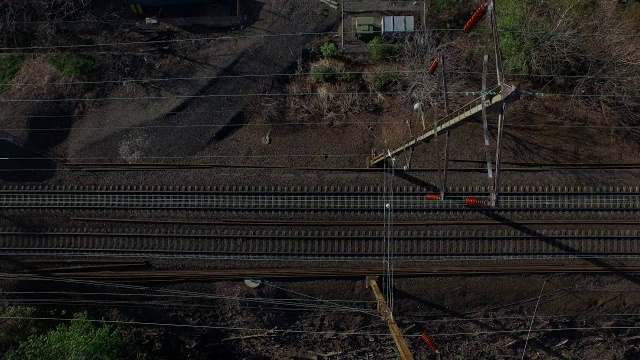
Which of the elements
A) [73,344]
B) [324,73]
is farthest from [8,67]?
[324,73]

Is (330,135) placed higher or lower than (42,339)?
higher

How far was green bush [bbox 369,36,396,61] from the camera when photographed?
808 inches

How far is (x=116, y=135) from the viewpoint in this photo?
2033 cm

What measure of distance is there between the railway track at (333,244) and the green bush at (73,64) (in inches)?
236

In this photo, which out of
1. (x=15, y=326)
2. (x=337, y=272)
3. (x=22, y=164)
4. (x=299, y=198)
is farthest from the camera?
(x=22, y=164)

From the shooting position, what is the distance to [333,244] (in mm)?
19641

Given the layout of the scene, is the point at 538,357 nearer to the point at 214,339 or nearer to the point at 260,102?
the point at 214,339

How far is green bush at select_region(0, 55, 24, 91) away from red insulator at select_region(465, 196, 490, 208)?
17.6 m

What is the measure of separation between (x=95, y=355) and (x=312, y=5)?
14.9 metres

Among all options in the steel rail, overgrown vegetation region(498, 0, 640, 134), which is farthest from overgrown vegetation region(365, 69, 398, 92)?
the steel rail

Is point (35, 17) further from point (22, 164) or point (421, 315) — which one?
point (421, 315)

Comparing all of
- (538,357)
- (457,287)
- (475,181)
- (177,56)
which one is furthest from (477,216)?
(177,56)

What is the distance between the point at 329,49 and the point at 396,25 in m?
2.68

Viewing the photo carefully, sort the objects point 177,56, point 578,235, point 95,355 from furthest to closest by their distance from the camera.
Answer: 1. point 177,56
2. point 578,235
3. point 95,355
